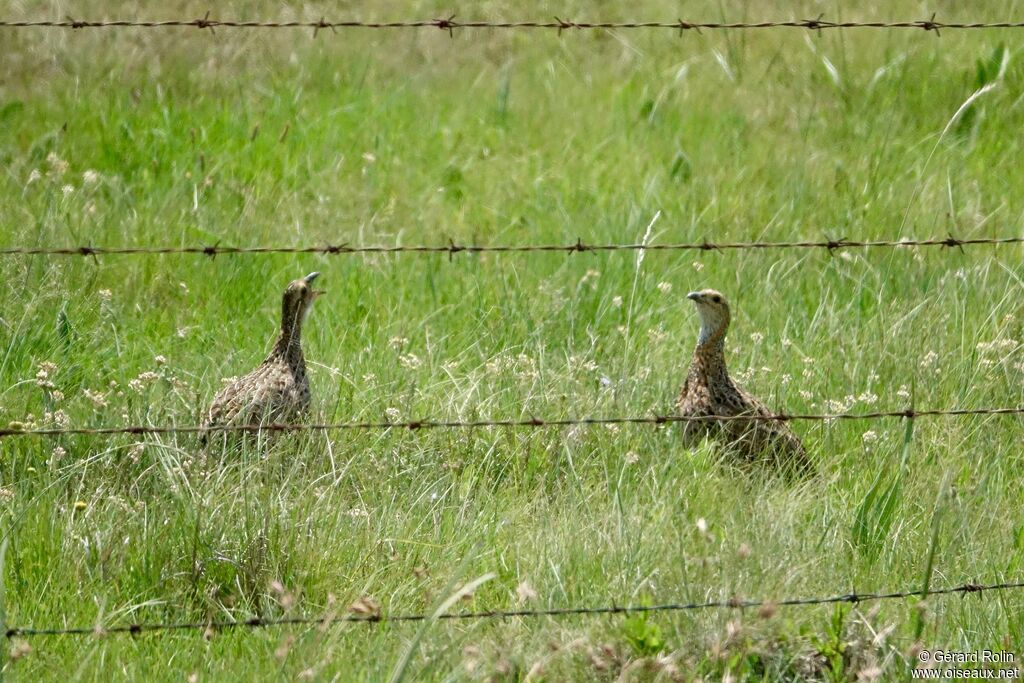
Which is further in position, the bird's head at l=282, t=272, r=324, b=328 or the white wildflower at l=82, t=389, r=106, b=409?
the bird's head at l=282, t=272, r=324, b=328

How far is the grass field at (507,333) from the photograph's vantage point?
12.6 ft

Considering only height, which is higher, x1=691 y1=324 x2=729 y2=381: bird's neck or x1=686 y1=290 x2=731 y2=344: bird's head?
x1=686 y1=290 x2=731 y2=344: bird's head

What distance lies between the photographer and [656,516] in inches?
171

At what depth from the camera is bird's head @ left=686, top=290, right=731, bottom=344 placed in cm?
564

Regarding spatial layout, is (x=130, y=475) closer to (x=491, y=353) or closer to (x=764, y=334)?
(x=491, y=353)

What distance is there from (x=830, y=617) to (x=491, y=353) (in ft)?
8.02

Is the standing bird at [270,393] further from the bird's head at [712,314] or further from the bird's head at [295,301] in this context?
the bird's head at [712,314]

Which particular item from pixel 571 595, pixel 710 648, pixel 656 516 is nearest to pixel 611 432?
pixel 656 516

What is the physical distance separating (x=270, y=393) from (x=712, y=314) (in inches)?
71.1

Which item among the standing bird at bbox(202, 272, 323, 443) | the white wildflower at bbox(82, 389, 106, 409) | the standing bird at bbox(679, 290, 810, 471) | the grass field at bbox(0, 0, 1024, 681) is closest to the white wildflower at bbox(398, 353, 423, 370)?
the grass field at bbox(0, 0, 1024, 681)

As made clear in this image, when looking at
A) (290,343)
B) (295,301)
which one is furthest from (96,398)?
(295,301)

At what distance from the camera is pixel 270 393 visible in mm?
5262

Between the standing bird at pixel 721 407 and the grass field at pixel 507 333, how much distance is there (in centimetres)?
15

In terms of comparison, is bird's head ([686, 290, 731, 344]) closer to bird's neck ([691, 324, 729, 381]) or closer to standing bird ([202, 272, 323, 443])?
bird's neck ([691, 324, 729, 381])
